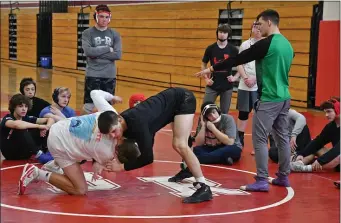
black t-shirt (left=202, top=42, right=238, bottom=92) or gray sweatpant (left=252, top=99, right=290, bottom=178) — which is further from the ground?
black t-shirt (left=202, top=42, right=238, bottom=92)

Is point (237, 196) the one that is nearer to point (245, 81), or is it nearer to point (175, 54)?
point (245, 81)

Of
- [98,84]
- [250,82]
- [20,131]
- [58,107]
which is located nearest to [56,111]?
[58,107]

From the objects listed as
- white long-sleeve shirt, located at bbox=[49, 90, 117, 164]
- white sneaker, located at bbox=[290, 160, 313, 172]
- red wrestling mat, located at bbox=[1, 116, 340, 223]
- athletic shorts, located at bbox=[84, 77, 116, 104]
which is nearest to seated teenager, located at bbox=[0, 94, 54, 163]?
red wrestling mat, located at bbox=[1, 116, 340, 223]

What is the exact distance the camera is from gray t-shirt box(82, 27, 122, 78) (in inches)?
317

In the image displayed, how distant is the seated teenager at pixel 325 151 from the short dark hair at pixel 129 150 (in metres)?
2.80

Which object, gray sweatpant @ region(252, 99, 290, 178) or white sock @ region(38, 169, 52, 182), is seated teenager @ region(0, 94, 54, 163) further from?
gray sweatpant @ region(252, 99, 290, 178)

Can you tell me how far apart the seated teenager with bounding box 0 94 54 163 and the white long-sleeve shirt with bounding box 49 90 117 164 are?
57.5 inches

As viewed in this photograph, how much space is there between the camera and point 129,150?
503cm

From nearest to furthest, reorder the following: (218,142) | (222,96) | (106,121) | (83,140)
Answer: (106,121), (83,140), (218,142), (222,96)

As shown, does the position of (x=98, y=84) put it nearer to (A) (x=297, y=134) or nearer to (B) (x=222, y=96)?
(B) (x=222, y=96)

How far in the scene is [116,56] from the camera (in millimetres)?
8156

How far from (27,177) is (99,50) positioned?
2844 mm

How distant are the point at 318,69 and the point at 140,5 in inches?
315

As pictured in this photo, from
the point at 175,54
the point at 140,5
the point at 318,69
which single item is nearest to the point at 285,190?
the point at 318,69
